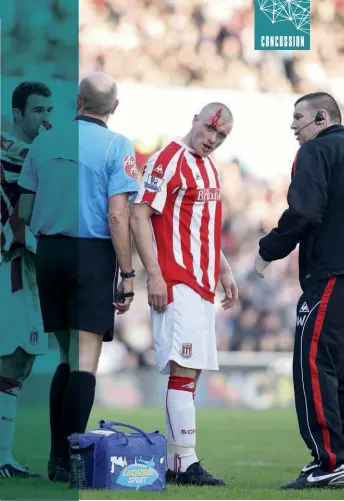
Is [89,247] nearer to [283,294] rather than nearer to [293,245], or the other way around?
[293,245]

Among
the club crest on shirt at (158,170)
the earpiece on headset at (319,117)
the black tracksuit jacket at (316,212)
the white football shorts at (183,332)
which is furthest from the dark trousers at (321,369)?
the club crest on shirt at (158,170)

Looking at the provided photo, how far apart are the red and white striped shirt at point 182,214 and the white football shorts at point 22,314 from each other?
27.2 inches

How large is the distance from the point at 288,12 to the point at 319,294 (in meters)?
7.91

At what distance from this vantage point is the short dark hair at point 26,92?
17.7 feet

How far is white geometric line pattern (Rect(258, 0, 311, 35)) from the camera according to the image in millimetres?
12289

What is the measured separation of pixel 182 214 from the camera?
16.8 feet

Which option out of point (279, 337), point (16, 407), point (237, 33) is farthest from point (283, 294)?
point (16, 407)

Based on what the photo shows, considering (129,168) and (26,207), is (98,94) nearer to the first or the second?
(129,168)

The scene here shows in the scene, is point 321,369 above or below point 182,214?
below

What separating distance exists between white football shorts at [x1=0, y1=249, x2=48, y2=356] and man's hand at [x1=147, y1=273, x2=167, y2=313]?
2.21ft

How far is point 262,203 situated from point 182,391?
10382 mm

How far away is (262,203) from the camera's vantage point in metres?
15.3

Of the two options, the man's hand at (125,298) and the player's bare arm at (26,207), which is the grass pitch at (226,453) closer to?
the man's hand at (125,298)

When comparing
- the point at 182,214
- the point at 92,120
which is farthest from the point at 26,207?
the point at 182,214
